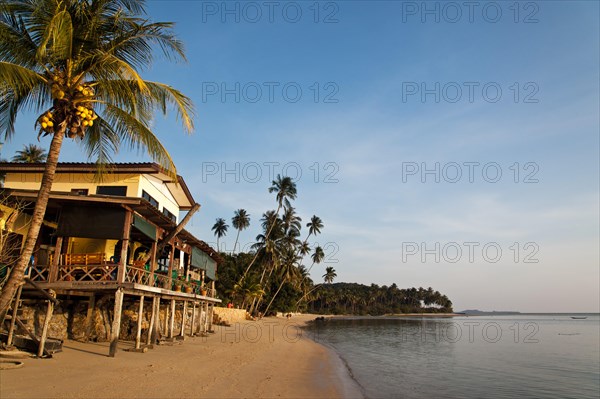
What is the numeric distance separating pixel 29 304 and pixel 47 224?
307 centimetres

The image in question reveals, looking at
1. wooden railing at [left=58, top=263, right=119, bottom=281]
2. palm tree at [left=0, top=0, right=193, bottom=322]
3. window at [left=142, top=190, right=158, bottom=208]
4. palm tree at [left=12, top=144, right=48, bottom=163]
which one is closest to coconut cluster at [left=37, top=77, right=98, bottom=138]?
palm tree at [left=0, top=0, right=193, bottom=322]

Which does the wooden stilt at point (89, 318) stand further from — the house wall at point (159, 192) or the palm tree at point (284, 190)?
the palm tree at point (284, 190)

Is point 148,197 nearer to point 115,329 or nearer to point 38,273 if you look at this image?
point 38,273

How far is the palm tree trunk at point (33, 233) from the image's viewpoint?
9.81m

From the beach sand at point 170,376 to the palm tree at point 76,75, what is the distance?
7.44ft

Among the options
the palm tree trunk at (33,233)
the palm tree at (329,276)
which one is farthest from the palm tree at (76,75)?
the palm tree at (329,276)

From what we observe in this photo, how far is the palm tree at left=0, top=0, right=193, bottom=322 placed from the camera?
1001cm

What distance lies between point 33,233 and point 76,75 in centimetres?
424

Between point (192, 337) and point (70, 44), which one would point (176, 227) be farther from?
point (70, 44)

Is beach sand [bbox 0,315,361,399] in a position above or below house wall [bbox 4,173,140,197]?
below

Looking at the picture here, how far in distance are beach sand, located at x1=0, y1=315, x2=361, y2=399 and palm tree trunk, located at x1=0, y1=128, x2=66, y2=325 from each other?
176 centimetres

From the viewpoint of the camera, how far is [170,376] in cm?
1118

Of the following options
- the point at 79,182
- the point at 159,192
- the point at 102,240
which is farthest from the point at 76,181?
the point at 159,192

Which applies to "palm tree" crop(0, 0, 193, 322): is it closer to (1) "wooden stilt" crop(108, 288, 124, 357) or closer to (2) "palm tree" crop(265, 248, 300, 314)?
(1) "wooden stilt" crop(108, 288, 124, 357)
